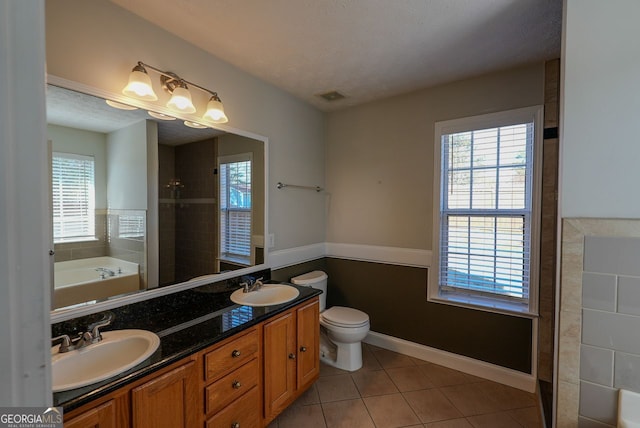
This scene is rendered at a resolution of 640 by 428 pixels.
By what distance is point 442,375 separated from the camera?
2322mm

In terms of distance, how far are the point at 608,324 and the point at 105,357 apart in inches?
81.8

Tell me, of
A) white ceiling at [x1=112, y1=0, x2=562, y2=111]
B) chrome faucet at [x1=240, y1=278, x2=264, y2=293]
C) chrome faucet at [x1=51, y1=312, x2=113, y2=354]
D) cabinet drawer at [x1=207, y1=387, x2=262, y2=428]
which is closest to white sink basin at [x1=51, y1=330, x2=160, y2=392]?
chrome faucet at [x1=51, y1=312, x2=113, y2=354]

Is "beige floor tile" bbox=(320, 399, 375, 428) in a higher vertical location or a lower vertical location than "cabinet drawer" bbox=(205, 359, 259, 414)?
lower

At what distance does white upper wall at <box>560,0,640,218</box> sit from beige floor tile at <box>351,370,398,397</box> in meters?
1.75

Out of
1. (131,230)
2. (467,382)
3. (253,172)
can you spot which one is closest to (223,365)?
(131,230)

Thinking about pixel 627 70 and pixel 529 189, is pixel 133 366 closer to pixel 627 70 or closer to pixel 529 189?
pixel 627 70

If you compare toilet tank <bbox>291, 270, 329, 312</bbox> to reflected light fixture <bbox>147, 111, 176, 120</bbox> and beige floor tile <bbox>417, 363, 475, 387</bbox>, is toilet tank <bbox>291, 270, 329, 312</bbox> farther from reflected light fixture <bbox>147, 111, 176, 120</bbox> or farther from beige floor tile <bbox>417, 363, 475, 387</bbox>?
reflected light fixture <bbox>147, 111, 176, 120</bbox>

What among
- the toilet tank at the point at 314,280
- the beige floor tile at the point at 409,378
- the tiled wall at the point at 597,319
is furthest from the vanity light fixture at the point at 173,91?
the beige floor tile at the point at 409,378

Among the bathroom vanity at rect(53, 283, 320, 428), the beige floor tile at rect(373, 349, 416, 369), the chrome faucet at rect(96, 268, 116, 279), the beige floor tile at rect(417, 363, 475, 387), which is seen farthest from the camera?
the beige floor tile at rect(373, 349, 416, 369)

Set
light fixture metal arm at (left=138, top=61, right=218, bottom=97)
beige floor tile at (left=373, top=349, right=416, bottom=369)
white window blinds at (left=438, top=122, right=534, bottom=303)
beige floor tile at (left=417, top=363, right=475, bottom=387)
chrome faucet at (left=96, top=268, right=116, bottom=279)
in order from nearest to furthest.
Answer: chrome faucet at (left=96, top=268, right=116, bottom=279), light fixture metal arm at (left=138, top=61, right=218, bottom=97), white window blinds at (left=438, top=122, right=534, bottom=303), beige floor tile at (left=417, top=363, right=475, bottom=387), beige floor tile at (left=373, top=349, right=416, bottom=369)

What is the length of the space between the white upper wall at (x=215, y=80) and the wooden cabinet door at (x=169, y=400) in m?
1.34

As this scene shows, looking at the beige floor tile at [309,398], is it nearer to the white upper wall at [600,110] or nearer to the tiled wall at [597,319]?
the tiled wall at [597,319]

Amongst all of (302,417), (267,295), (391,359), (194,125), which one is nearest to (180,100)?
(194,125)

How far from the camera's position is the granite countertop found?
3.20 ft
